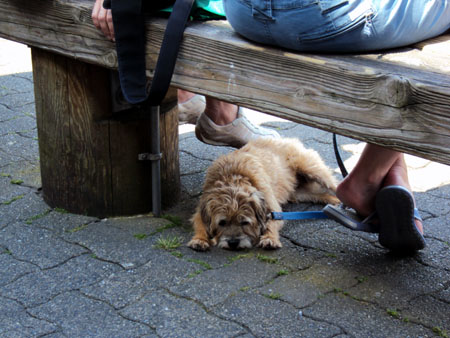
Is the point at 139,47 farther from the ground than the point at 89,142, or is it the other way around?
the point at 139,47

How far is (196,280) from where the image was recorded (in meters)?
3.01

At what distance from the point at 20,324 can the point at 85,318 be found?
10.5 inches

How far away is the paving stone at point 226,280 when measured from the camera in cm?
287

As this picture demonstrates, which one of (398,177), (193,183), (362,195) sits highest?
(398,177)

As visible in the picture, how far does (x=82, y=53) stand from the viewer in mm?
3088

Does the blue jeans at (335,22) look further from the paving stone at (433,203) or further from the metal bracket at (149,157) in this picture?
the paving stone at (433,203)

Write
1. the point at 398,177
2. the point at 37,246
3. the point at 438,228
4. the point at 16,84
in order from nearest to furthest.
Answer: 1. the point at 398,177
2. the point at 37,246
3. the point at 438,228
4. the point at 16,84

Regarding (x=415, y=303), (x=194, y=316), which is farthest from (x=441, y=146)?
(x=194, y=316)

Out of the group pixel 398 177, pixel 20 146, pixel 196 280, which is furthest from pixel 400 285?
pixel 20 146

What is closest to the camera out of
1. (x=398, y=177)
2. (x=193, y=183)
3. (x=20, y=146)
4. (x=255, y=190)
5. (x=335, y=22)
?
(x=335, y=22)

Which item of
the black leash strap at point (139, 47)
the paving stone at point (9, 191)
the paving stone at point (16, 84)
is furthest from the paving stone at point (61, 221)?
the paving stone at point (16, 84)

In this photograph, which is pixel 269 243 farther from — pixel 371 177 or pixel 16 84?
pixel 16 84

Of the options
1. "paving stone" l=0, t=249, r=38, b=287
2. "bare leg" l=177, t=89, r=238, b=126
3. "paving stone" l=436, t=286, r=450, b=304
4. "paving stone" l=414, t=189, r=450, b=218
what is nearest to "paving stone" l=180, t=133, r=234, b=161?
"bare leg" l=177, t=89, r=238, b=126

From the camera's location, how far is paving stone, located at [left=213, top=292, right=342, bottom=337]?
8.51 feet
